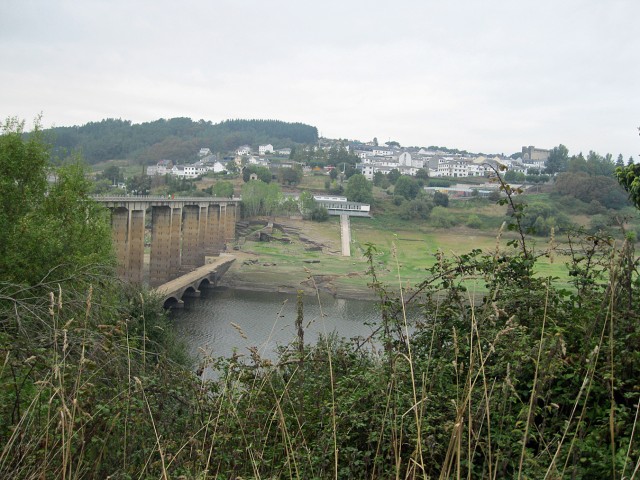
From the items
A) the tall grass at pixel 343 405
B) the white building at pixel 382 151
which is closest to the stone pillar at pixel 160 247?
the tall grass at pixel 343 405

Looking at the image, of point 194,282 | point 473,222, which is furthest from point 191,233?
point 473,222

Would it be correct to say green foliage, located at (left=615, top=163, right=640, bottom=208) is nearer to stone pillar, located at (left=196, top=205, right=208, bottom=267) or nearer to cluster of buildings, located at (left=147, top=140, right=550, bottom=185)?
stone pillar, located at (left=196, top=205, right=208, bottom=267)

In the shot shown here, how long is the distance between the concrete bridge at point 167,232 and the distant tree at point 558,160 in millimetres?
42912

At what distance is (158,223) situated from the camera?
30438 millimetres

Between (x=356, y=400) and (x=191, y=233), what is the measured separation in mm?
34066

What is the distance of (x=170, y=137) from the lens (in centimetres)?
12144

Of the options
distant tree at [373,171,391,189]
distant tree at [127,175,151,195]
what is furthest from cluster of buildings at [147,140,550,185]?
distant tree at [373,171,391,189]

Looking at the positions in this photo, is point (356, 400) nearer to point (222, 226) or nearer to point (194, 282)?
point (194, 282)

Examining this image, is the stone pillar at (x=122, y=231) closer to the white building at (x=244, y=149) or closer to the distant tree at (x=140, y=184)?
the distant tree at (x=140, y=184)

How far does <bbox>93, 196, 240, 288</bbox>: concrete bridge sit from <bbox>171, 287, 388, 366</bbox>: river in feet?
8.60

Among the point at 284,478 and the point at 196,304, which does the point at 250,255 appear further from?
the point at 284,478

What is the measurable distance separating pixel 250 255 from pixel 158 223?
21.7 feet

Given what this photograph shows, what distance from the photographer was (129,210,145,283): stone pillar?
2578cm

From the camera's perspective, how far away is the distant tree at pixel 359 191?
5125 cm
